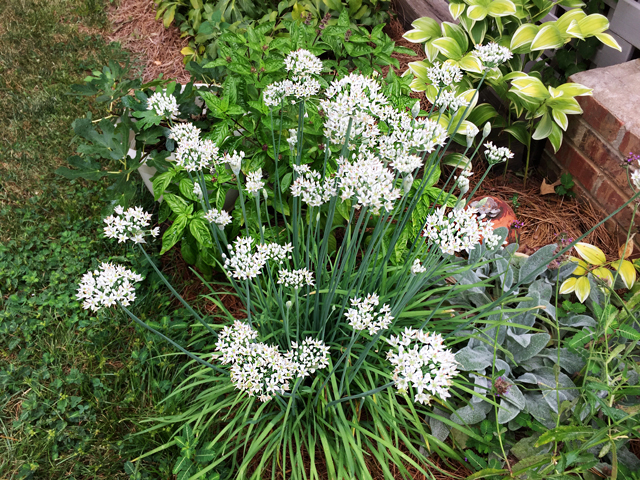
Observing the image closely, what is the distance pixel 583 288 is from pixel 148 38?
3.91 m

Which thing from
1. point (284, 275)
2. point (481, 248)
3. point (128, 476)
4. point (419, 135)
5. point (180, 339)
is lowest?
point (128, 476)

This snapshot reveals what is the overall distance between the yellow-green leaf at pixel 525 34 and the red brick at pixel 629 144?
0.67 m

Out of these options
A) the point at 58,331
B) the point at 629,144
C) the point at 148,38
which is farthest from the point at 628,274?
the point at 148,38

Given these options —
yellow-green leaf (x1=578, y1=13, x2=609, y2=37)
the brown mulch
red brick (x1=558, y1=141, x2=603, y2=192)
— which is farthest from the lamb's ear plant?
the brown mulch

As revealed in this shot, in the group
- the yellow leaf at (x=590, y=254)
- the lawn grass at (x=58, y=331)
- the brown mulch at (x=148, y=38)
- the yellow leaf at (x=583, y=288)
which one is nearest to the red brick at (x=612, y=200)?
the yellow leaf at (x=590, y=254)

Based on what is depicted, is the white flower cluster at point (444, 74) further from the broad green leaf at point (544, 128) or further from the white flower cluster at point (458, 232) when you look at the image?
the broad green leaf at point (544, 128)

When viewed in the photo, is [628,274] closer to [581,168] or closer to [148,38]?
[581,168]

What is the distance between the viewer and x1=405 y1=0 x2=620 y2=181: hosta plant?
218 cm

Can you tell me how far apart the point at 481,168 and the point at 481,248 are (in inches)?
35.6

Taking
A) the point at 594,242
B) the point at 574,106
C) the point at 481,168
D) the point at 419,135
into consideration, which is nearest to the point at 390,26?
the point at 481,168

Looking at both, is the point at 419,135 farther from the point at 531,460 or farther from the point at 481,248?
the point at 531,460

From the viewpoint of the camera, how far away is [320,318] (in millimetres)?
1676

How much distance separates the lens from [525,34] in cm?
226

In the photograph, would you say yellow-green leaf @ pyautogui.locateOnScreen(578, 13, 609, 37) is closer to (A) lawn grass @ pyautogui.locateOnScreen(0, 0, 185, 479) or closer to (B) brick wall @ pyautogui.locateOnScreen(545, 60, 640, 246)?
(B) brick wall @ pyautogui.locateOnScreen(545, 60, 640, 246)
